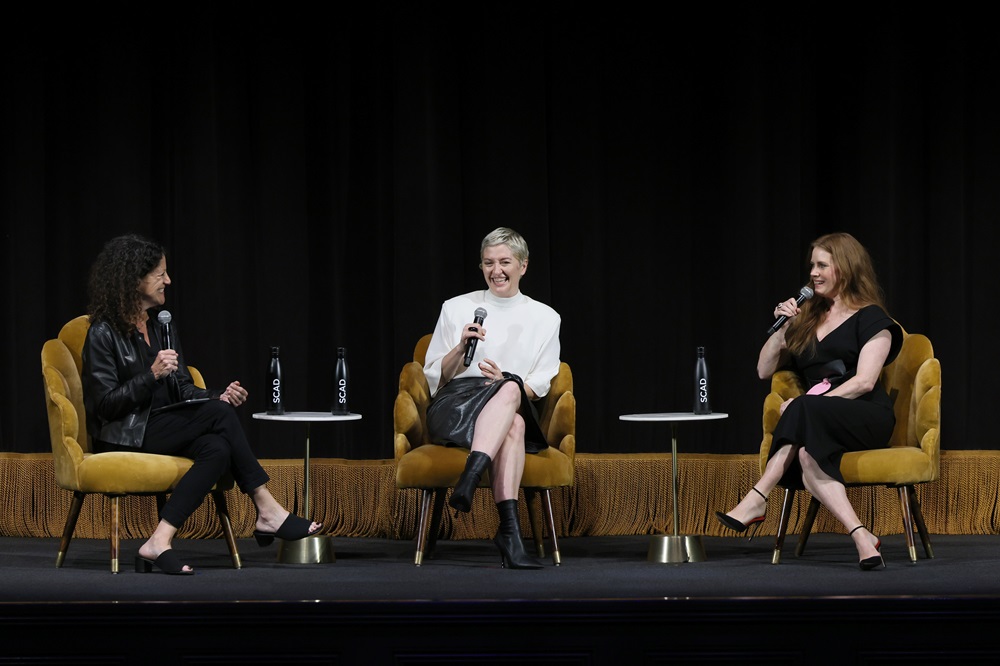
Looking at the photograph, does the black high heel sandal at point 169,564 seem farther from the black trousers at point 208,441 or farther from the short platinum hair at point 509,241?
the short platinum hair at point 509,241

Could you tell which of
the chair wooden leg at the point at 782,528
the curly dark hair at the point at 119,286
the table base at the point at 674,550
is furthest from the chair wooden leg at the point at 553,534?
the curly dark hair at the point at 119,286

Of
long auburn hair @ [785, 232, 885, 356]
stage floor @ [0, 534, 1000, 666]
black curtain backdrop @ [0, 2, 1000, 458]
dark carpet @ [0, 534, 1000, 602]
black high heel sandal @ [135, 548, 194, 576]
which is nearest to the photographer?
stage floor @ [0, 534, 1000, 666]

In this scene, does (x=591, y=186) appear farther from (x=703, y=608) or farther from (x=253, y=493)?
(x=703, y=608)

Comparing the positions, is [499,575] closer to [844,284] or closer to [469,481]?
[469,481]

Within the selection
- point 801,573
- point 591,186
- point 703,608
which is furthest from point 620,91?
point 703,608

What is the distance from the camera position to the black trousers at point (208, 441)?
4082 mm

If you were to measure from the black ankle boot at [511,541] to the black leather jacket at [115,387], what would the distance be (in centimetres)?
122

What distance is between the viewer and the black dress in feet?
13.3

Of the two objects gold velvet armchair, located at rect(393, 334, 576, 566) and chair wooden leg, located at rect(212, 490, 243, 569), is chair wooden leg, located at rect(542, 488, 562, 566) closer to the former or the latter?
gold velvet armchair, located at rect(393, 334, 576, 566)

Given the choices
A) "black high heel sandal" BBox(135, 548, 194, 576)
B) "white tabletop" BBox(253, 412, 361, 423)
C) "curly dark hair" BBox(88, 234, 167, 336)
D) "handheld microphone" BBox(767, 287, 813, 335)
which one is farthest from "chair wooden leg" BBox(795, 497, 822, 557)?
"curly dark hair" BBox(88, 234, 167, 336)

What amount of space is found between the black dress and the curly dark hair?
220 cm

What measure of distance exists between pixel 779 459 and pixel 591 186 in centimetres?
160

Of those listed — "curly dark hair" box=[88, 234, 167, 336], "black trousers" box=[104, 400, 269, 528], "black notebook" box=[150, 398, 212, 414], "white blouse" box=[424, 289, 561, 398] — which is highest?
"curly dark hair" box=[88, 234, 167, 336]

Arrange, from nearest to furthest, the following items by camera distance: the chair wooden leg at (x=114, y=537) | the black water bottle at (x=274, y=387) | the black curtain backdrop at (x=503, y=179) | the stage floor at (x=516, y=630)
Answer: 1. the stage floor at (x=516, y=630)
2. the chair wooden leg at (x=114, y=537)
3. the black water bottle at (x=274, y=387)
4. the black curtain backdrop at (x=503, y=179)
